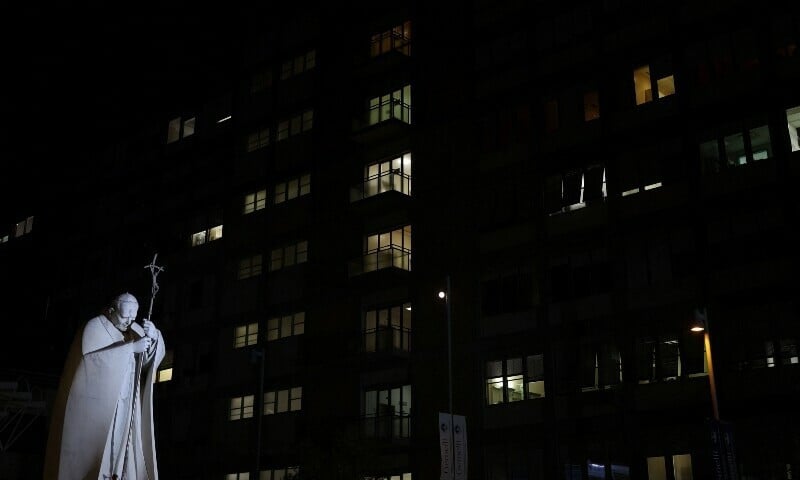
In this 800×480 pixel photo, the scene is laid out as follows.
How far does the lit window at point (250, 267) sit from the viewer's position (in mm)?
53312

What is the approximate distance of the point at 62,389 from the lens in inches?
516

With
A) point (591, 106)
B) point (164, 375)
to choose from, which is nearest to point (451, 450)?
point (591, 106)

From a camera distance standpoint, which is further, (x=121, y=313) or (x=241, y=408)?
(x=241, y=408)

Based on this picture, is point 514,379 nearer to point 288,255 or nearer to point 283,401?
point 283,401

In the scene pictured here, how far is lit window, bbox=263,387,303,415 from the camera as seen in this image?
4816 cm

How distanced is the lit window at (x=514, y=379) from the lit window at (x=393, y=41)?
18994 millimetres

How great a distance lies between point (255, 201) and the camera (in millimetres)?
55156

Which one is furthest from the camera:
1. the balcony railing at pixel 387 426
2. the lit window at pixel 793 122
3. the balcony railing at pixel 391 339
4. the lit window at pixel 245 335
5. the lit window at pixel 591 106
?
the lit window at pixel 245 335

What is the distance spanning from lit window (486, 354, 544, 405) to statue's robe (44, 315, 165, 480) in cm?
2678

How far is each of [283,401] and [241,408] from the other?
128 inches

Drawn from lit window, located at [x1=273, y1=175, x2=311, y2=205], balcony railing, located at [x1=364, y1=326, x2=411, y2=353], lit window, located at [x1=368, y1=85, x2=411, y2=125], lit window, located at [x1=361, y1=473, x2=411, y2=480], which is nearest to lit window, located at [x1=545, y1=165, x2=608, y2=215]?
balcony railing, located at [x1=364, y1=326, x2=411, y2=353]

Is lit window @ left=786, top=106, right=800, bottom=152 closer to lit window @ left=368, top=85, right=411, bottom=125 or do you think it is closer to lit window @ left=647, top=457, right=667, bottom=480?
lit window @ left=647, top=457, right=667, bottom=480

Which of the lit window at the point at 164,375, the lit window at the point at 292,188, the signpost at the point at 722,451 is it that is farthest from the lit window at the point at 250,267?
the signpost at the point at 722,451

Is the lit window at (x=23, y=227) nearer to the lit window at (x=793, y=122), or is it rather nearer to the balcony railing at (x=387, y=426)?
the balcony railing at (x=387, y=426)
